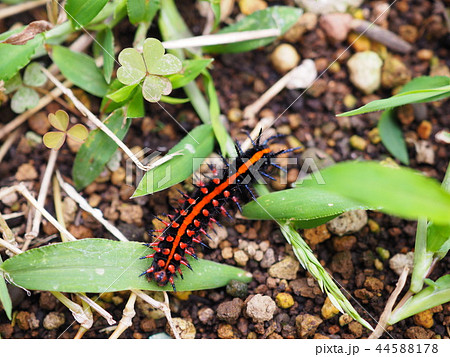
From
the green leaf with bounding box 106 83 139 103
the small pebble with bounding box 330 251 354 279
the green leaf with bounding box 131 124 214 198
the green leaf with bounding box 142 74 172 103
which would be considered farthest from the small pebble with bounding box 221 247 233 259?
the green leaf with bounding box 106 83 139 103

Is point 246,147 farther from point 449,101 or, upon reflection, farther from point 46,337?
point 46,337

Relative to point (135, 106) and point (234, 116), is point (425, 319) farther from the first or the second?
point (135, 106)

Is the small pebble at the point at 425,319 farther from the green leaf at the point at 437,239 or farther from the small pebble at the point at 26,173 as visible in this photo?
the small pebble at the point at 26,173

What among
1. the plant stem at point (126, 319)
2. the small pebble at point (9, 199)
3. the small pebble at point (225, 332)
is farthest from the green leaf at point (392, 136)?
the small pebble at point (9, 199)

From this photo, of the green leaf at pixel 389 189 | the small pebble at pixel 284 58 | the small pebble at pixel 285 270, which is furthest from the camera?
the small pebble at pixel 284 58

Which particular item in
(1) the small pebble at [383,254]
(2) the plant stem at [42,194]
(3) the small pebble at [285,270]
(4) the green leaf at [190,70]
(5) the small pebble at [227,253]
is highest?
(4) the green leaf at [190,70]

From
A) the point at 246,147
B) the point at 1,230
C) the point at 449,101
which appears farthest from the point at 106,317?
the point at 449,101

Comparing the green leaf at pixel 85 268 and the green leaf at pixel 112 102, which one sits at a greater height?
the green leaf at pixel 112 102

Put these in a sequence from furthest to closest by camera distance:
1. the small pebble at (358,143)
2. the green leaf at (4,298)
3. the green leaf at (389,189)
Answer: 1. the small pebble at (358,143)
2. the green leaf at (4,298)
3. the green leaf at (389,189)
